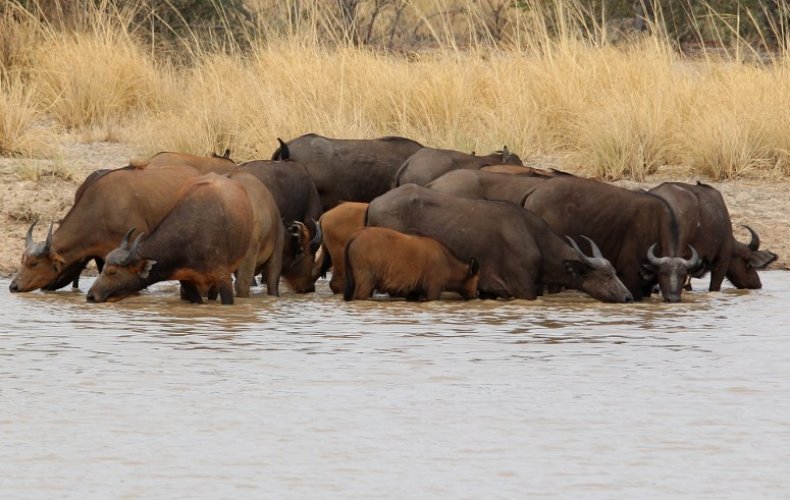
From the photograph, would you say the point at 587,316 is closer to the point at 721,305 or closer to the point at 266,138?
the point at 721,305

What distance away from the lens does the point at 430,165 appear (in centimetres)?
1338

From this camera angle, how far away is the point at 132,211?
11516mm

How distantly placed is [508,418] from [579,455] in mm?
756

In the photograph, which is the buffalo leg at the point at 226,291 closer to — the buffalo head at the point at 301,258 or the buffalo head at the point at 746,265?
the buffalo head at the point at 301,258

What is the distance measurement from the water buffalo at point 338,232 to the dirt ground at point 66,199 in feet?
8.50

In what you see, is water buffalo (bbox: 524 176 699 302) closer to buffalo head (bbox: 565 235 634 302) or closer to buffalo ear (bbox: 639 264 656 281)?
buffalo ear (bbox: 639 264 656 281)

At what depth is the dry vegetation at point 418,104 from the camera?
53.5 ft

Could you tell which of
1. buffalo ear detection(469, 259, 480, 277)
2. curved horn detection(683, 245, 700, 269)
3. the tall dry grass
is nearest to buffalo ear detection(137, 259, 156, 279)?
buffalo ear detection(469, 259, 480, 277)

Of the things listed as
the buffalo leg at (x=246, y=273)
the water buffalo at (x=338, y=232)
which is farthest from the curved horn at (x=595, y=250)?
the buffalo leg at (x=246, y=273)

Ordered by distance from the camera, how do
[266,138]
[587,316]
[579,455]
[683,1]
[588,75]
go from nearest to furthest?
[579,455], [587,316], [266,138], [588,75], [683,1]

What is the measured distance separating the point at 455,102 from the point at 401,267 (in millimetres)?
6904

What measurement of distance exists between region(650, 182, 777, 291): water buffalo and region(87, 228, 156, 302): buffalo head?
403 cm

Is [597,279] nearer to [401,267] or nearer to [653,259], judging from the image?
[653,259]

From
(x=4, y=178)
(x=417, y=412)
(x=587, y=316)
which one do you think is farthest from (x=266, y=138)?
(x=417, y=412)
